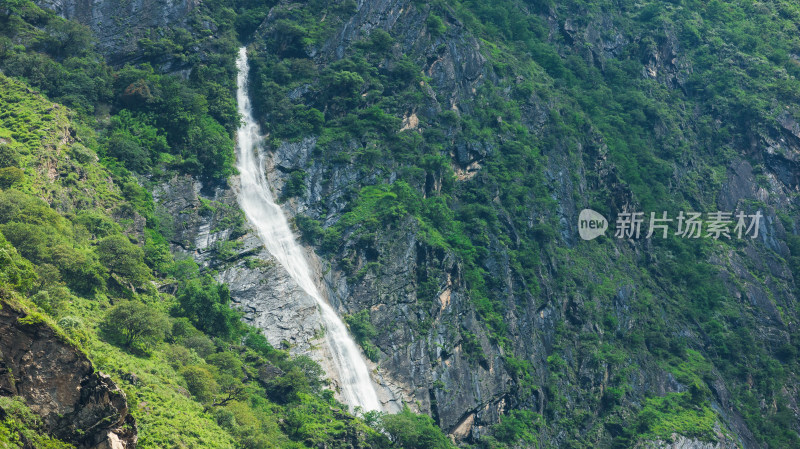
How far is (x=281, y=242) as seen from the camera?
66125mm

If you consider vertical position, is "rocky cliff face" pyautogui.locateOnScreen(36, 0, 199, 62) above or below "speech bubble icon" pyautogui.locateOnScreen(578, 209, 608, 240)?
above

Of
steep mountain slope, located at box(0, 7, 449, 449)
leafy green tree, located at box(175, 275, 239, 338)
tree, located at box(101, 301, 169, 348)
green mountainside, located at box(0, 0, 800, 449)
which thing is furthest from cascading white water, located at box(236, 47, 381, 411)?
tree, located at box(101, 301, 169, 348)

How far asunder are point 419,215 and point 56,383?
147ft

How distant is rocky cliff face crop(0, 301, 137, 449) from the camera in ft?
88.0

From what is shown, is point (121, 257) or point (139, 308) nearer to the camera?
point (139, 308)

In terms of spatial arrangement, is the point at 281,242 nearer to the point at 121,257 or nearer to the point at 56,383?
the point at 121,257

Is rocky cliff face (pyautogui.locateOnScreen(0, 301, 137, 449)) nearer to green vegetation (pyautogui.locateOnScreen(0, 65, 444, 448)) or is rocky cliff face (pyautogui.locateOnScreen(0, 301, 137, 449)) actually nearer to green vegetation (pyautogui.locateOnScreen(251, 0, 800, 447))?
green vegetation (pyautogui.locateOnScreen(0, 65, 444, 448))

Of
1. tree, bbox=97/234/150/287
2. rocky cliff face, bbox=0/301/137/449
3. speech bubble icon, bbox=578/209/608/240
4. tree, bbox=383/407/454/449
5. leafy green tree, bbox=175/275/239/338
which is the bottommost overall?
tree, bbox=383/407/454/449

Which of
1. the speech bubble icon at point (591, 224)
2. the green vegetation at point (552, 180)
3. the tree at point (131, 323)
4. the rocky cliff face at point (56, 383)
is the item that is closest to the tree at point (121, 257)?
the tree at point (131, 323)

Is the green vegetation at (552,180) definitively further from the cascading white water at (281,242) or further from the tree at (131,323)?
the tree at (131,323)

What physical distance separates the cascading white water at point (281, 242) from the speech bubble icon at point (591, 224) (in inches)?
1132

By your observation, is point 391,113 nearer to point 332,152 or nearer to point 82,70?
point 332,152

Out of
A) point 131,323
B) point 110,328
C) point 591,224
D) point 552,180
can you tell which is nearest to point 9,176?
point 110,328

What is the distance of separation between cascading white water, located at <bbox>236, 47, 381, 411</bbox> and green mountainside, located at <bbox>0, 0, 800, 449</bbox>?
48.6 inches
